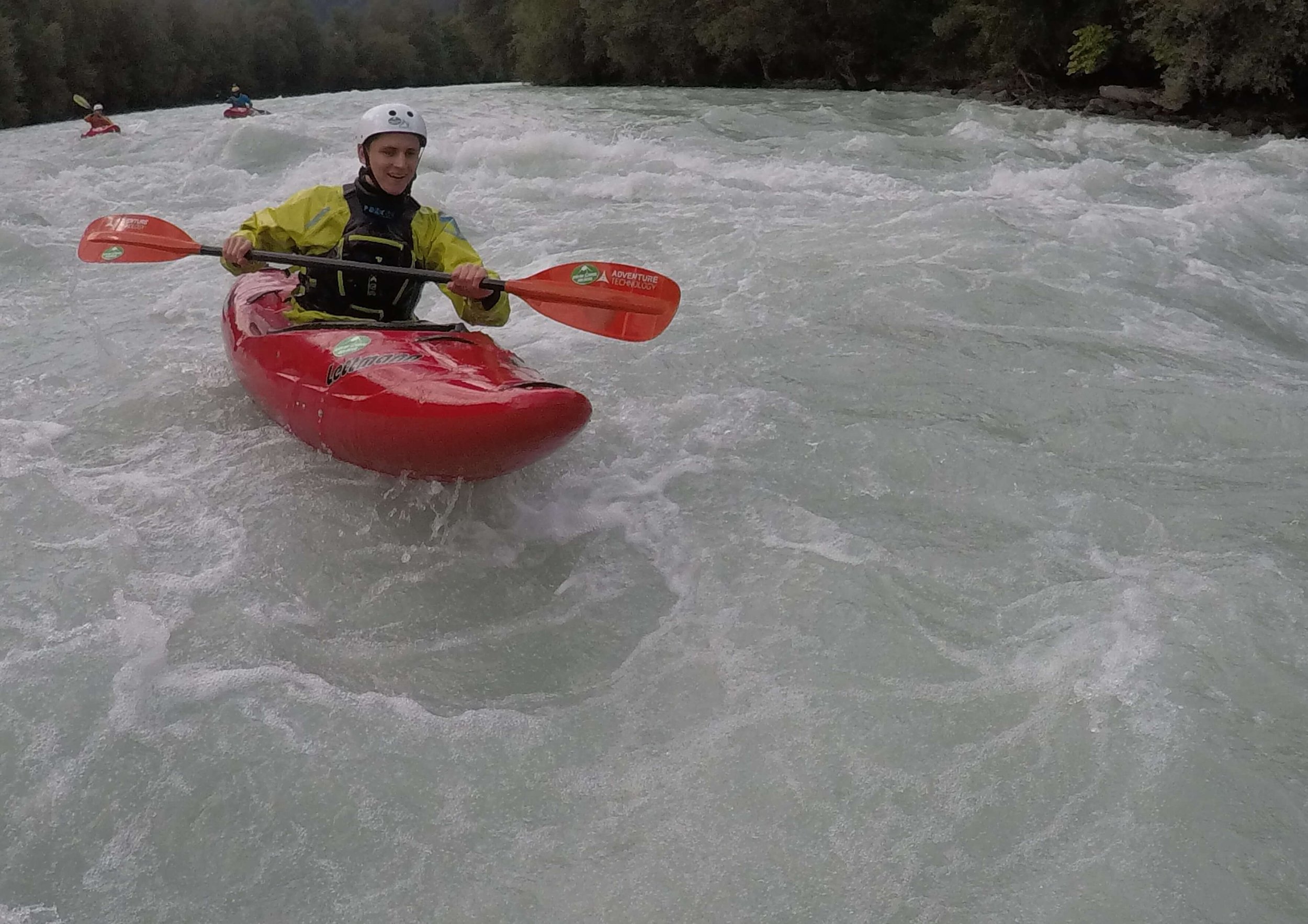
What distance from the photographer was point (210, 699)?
2334mm

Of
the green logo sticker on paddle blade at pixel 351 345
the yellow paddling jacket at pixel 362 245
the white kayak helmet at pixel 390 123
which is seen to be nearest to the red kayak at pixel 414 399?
the green logo sticker on paddle blade at pixel 351 345

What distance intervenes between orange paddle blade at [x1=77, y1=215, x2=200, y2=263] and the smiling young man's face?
0.92 m

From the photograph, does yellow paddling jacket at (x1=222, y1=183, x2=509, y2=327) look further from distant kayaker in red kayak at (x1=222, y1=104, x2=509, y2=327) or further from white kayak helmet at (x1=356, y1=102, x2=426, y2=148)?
white kayak helmet at (x1=356, y1=102, x2=426, y2=148)

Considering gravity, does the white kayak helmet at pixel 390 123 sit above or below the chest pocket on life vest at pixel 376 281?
above

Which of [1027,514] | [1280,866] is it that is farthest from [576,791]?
[1027,514]

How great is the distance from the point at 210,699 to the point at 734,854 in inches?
52.3

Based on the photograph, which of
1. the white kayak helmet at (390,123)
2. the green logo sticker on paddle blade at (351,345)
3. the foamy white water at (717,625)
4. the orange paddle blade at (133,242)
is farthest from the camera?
the orange paddle blade at (133,242)

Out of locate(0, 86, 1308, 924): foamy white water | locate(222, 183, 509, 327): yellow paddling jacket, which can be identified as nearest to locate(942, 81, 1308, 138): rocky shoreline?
→ locate(0, 86, 1308, 924): foamy white water

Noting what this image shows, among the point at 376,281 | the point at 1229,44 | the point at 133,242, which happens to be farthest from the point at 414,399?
the point at 1229,44

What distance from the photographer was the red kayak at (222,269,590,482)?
8.60 feet

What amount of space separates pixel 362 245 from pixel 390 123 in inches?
16.4

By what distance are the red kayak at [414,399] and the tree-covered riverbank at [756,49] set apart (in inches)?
424

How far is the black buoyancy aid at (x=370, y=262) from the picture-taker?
3287 mm

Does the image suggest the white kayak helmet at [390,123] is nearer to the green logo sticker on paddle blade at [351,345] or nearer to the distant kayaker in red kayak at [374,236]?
the distant kayaker in red kayak at [374,236]
